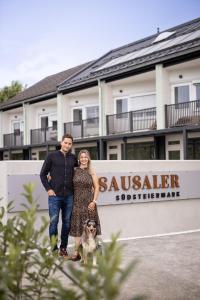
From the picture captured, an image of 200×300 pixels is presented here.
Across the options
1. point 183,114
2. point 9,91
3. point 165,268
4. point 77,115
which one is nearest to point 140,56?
point 183,114

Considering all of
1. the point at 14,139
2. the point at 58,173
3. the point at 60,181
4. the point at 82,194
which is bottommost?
the point at 82,194

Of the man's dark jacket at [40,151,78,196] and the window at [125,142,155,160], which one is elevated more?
the window at [125,142,155,160]

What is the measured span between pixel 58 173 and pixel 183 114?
1361cm

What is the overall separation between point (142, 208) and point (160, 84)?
12.0m

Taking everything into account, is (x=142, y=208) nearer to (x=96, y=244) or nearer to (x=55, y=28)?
(x=96, y=244)

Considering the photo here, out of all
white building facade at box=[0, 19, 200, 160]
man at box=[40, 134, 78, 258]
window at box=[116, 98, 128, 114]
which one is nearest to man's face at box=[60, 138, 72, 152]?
man at box=[40, 134, 78, 258]

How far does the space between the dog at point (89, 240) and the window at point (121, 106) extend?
709 inches

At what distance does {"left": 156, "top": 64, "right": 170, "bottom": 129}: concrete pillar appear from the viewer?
1994cm

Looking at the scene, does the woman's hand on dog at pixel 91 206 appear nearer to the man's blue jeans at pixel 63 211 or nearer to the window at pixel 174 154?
the man's blue jeans at pixel 63 211

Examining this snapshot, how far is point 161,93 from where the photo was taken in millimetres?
20078

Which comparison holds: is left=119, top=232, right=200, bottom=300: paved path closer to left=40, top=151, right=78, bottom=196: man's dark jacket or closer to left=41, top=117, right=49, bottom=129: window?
left=40, top=151, right=78, bottom=196: man's dark jacket

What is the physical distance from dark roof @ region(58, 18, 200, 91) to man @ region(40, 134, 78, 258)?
41.0 ft

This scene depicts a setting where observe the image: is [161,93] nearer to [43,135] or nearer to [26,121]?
[43,135]

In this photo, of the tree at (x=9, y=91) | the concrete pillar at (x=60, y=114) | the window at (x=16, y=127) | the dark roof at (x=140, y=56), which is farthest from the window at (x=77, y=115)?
the tree at (x=9, y=91)
